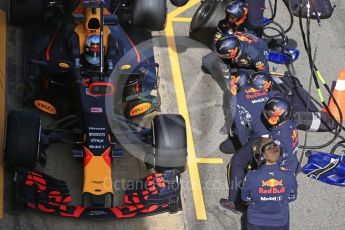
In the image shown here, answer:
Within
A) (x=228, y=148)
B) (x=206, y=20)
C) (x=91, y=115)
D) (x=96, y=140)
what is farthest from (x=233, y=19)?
(x=96, y=140)

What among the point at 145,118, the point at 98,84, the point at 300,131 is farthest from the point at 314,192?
the point at 98,84

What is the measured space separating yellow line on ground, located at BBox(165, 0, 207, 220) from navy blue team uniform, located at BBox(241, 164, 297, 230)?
0.79m

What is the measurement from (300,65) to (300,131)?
1523mm

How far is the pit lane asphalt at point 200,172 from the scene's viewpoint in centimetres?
1047

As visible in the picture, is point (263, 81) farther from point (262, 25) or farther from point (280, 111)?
point (262, 25)

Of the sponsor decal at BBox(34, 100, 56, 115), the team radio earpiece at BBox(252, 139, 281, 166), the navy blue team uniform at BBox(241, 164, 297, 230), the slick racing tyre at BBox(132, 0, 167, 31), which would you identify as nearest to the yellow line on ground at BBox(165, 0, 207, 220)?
the slick racing tyre at BBox(132, 0, 167, 31)

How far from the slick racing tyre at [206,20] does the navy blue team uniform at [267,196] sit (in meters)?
3.39

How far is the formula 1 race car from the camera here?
1020 centimetres

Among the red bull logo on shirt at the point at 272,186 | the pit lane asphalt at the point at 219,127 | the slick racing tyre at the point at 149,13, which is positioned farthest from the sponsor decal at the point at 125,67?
the red bull logo on shirt at the point at 272,186

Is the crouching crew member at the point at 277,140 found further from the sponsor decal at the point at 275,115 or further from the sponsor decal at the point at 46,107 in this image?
the sponsor decal at the point at 46,107

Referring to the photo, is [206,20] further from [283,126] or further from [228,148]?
[283,126]

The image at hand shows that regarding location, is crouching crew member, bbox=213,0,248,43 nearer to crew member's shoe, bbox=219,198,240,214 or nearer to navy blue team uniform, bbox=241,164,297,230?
crew member's shoe, bbox=219,198,240,214

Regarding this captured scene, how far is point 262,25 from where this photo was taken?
1325 cm

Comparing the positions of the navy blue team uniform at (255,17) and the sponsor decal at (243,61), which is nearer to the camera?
the sponsor decal at (243,61)
